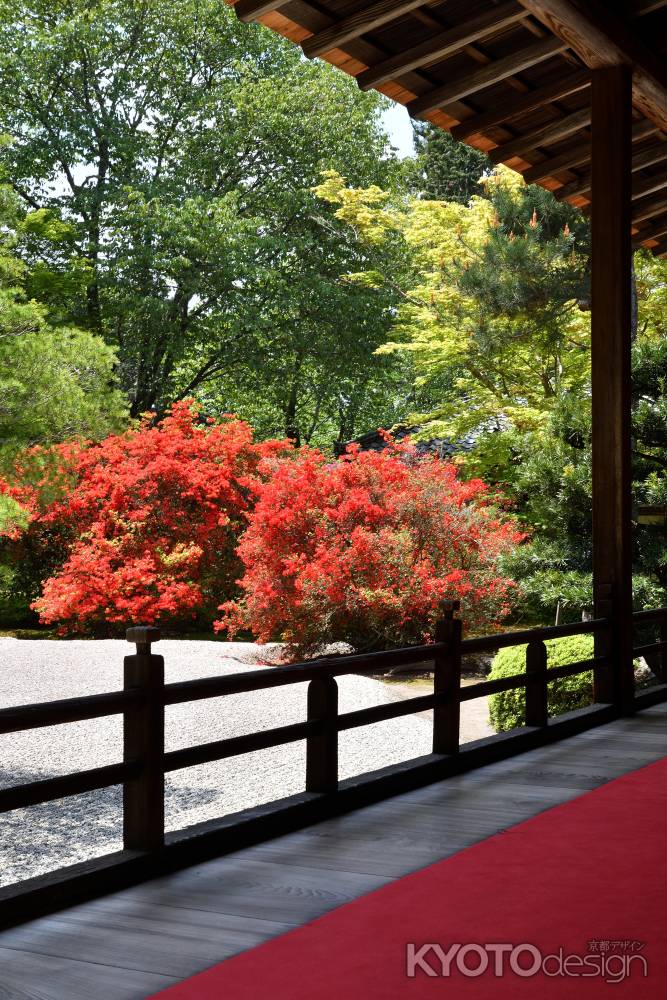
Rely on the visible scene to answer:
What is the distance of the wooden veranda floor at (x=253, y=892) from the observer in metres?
2.57

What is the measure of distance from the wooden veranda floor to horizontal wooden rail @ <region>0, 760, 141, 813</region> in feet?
0.99

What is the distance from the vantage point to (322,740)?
416 centimetres

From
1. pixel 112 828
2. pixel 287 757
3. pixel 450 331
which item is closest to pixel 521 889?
pixel 112 828

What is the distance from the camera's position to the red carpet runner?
2.45m

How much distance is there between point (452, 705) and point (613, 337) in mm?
2257

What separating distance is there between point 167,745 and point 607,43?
5950 millimetres

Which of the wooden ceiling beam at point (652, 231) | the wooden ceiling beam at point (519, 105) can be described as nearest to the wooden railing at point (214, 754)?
the wooden ceiling beam at point (519, 105)

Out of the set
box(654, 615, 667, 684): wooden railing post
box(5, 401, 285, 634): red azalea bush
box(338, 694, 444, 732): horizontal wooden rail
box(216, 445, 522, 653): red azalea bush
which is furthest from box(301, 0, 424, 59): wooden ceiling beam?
box(5, 401, 285, 634): red azalea bush

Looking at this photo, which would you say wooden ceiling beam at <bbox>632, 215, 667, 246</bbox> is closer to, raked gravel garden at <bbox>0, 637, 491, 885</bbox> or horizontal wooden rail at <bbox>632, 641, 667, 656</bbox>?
horizontal wooden rail at <bbox>632, 641, 667, 656</bbox>

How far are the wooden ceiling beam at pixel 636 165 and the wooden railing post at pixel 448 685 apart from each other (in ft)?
11.3

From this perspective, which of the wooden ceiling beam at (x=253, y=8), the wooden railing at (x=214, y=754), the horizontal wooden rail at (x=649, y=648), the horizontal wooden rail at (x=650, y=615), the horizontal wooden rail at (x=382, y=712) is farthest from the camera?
the horizontal wooden rail at (x=650, y=615)

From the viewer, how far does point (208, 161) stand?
22.1 m

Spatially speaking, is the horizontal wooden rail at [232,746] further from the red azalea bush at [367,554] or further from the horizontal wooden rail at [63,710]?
the red azalea bush at [367,554]

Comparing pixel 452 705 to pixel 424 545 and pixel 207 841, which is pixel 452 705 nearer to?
pixel 207 841
